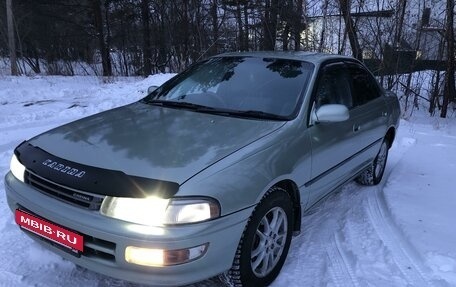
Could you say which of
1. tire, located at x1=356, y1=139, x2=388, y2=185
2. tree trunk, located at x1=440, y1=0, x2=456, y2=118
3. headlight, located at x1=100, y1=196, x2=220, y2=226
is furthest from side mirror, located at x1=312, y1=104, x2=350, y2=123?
tree trunk, located at x1=440, y1=0, x2=456, y2=118

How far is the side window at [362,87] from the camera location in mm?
4593

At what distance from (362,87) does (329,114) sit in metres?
1.54

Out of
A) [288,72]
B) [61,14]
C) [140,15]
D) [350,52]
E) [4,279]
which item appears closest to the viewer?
[4,279]

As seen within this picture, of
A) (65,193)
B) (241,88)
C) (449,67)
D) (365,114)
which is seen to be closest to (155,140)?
(65,193)

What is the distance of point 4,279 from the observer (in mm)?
2963

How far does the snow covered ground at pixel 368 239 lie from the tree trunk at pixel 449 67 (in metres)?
3.83

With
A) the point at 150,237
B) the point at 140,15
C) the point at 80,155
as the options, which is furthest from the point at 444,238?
the point at 140,15

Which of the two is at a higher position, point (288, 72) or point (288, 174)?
point (288, 72)

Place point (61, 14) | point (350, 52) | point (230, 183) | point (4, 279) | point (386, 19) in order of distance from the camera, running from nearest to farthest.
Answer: point (230, 183) < point (4, 279) < point (386, 19) < point (350, 52) < point (61, 14)

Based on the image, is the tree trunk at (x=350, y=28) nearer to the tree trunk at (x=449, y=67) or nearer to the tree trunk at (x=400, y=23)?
the tree trunk at (x=400, y=23)

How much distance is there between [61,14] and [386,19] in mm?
21406

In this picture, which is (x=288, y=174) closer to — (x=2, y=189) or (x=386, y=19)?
(x=2, y=189)

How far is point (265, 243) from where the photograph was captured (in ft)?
9.84

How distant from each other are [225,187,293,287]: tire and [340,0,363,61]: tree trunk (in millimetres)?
9957
